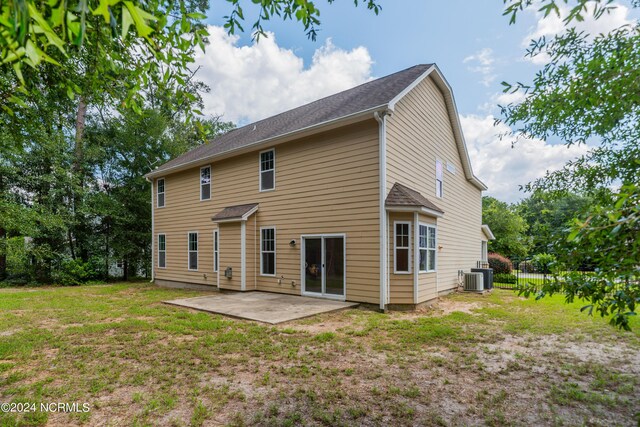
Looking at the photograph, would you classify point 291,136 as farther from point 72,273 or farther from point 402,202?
point 72,273

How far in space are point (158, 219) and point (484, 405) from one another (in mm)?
15033

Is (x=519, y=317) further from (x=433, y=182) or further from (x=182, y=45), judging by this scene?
(x=182, y=45)

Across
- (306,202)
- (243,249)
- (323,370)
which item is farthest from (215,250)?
(323,370)

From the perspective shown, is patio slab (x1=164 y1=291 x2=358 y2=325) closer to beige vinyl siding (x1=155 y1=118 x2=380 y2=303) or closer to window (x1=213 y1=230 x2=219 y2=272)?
beige vinyl siding (x1=155 y1=118 x2=380 y2=303)

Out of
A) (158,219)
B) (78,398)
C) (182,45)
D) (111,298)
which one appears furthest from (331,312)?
(158,219)

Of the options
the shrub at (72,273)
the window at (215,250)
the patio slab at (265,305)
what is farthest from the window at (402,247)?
the shrub at (72,273)

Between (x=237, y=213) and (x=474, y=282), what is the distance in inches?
345

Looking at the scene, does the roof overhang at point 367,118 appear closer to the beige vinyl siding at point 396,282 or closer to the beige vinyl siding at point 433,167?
the beige vinyl siding at point 433,167

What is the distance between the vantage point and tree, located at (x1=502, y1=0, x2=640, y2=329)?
1893mm

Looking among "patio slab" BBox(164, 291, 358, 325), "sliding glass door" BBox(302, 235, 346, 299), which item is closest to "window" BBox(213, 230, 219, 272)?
"patio slab" BBox(164, 291, 358, 325)

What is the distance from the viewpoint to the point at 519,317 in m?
7.61

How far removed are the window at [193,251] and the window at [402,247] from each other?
8.31 meters

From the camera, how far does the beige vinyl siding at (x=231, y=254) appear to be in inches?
425

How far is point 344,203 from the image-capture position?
→ 8.82 m
